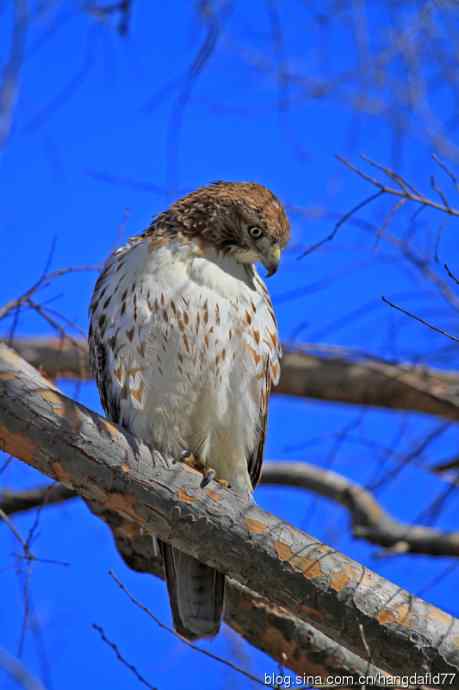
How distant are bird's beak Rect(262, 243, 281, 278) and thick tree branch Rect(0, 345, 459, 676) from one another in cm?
110

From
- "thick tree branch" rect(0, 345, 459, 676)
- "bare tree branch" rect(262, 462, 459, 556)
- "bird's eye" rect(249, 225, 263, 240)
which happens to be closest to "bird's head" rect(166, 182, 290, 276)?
"bird's eye" rect(249, 225, 263, 240)

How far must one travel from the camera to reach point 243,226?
12.8ft

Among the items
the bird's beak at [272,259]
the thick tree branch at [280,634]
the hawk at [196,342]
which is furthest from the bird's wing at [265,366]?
the thick tree branch at [280,634]

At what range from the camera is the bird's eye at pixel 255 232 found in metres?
3.88

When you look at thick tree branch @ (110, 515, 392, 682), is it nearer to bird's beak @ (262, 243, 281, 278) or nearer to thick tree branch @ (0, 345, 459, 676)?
thick tree branch @ (0, 345, 459, 676)

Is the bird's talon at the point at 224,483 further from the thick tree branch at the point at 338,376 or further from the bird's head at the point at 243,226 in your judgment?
the thick tree branch at the point at 338,376

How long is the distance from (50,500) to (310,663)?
5.97 ft

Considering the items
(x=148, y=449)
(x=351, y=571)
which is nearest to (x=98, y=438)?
(x=148, y=449)

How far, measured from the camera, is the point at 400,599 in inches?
114

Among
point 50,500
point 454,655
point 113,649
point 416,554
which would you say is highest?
point 416,554

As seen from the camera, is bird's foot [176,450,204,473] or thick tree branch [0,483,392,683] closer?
thick tree branch [0,483,392,683]

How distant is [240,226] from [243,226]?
0.01 metres

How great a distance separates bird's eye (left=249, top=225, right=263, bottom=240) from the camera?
3883mm

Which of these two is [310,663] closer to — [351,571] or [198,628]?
[198,628]
